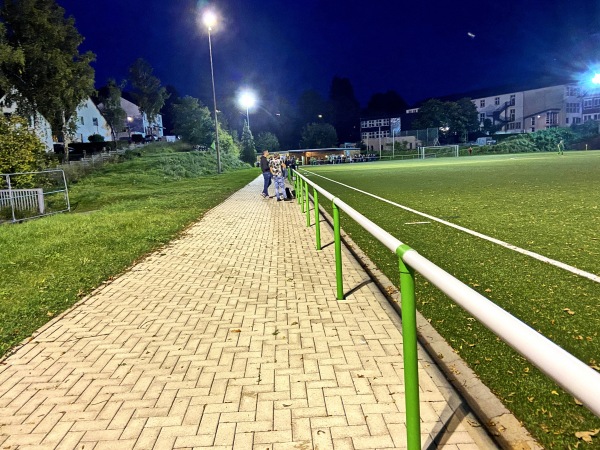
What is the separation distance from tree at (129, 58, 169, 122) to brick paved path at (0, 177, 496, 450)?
253 ft

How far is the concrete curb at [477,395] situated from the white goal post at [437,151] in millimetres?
73977

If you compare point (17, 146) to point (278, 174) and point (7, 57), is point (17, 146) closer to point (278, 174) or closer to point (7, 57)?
point (278, 174)

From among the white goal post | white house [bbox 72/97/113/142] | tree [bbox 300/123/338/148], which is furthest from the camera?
tree [bbox 300/123/338/148]

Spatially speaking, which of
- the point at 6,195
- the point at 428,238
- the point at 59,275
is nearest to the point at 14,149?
the point at 6,195

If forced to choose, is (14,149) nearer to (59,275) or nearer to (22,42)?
(59,275)

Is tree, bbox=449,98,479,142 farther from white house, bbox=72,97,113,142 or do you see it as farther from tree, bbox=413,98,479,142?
white house, bbox=72,97,113,142

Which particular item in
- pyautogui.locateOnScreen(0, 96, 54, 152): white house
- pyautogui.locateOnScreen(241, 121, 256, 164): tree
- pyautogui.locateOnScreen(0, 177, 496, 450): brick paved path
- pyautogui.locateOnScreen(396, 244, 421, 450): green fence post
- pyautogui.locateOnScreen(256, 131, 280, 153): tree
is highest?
pyautogui.locateOnScreen(0, 96, 54, 152): white house

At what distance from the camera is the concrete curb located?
258 centimetres

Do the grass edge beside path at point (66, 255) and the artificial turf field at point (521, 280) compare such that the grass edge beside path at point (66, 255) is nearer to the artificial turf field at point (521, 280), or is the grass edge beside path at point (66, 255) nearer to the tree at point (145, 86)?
the artificial turf field at point (521, 280)

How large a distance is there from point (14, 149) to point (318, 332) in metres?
16.4

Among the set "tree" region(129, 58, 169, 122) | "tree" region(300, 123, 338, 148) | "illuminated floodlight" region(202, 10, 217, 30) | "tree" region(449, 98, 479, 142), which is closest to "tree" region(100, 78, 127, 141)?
"tree" region(129, 58, 169, 122)

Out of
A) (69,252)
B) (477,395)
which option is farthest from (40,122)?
(477,395)

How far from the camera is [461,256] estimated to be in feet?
22.3

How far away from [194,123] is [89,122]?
15719 millimetres
